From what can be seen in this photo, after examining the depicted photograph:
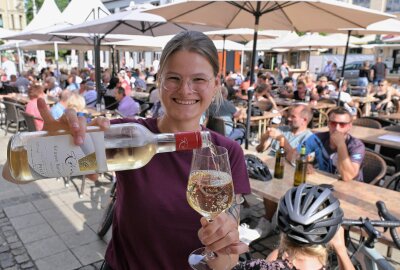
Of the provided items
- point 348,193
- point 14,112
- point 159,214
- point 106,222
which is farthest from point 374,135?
point 14,112

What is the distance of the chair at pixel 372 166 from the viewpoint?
12.2ft

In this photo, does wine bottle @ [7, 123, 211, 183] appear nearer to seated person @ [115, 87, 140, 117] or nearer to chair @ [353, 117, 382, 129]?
chair @ [353, 117, 382, 129]

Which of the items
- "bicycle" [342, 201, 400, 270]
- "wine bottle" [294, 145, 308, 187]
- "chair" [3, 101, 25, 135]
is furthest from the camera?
"chair" [3, 101, 25, 135]

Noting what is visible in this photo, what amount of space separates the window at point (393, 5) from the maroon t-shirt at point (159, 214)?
39763 mm

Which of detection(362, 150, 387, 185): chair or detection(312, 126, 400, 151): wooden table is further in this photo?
detection(312, 126, 400, 151): wooden table

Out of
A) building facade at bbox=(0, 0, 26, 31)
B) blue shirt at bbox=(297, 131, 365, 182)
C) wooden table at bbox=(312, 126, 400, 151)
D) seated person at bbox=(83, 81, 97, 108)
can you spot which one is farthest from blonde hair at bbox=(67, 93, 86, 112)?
building facade at bbox=(0, 0, 26, 31)

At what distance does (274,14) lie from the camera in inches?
247

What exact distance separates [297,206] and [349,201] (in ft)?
3.03

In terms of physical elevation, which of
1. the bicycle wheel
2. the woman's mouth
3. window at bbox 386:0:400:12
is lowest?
the bicycle wheel

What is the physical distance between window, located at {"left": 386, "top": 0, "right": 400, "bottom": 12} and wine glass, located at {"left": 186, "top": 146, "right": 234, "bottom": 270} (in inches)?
1570

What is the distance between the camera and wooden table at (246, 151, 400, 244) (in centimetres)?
252

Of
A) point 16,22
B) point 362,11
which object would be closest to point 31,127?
point 362,11

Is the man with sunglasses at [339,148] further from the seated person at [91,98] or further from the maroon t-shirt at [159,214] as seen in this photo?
the seated person at [91,98]

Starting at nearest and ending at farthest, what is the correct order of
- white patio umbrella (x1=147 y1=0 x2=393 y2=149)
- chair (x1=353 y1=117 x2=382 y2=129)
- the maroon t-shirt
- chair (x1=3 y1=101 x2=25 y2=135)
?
the maroon t-shirt
white patio umbrella (x1=147 y1=0 x2=393 y2=149)
chair (x1=353 y1=117 x2=382 y2=129)
chair (x1=3 y1=101 x2=25 y2=135)
